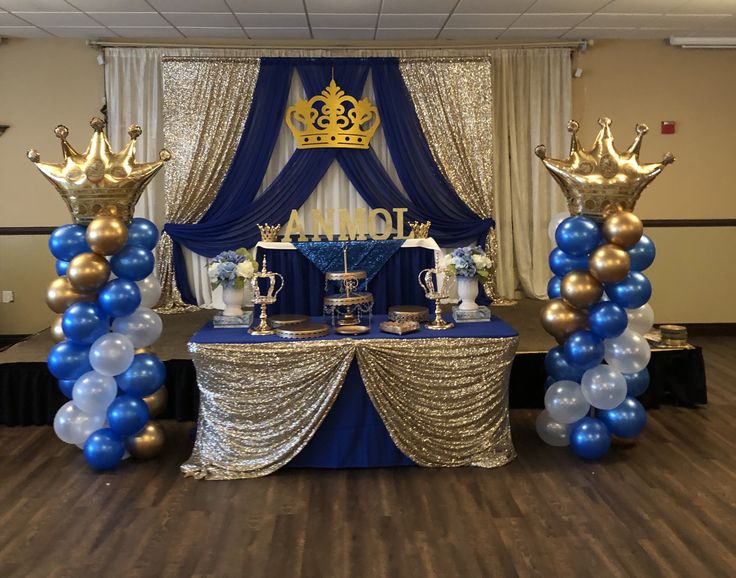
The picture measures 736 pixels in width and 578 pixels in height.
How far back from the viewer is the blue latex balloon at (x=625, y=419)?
4.14 metres

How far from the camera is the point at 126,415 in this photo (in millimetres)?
4020

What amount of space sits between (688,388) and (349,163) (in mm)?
3615

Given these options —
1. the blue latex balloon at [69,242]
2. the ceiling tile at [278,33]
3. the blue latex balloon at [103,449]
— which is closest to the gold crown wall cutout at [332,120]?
the ceiling tile at [278,33]

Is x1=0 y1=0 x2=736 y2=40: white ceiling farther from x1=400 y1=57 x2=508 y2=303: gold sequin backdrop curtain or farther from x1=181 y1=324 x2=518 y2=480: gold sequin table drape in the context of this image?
x1=181 y1=324 x2=518 y2=480: gold sequin table drape

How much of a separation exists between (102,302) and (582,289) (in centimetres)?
253

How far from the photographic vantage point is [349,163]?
715 centimetres

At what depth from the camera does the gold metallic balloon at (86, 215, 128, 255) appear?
3854mm

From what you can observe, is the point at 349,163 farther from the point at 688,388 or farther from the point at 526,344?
the point at 688,388

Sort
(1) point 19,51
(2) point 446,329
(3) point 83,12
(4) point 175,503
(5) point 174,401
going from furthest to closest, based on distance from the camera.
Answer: (1) point 19,51
(3) point 83,12
(5) point 174,401
(2) point 446,329
(4) point 175,503

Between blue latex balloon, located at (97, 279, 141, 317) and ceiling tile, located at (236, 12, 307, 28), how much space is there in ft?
10.1

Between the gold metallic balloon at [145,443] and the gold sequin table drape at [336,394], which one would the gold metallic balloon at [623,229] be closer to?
the gold sequin table drape at [336,394]

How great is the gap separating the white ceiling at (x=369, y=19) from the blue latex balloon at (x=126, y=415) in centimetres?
319

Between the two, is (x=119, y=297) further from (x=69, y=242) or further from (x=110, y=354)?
(x=69, y=242)

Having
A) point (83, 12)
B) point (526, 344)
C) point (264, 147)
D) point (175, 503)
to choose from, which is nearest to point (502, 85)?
point (264, 147)
